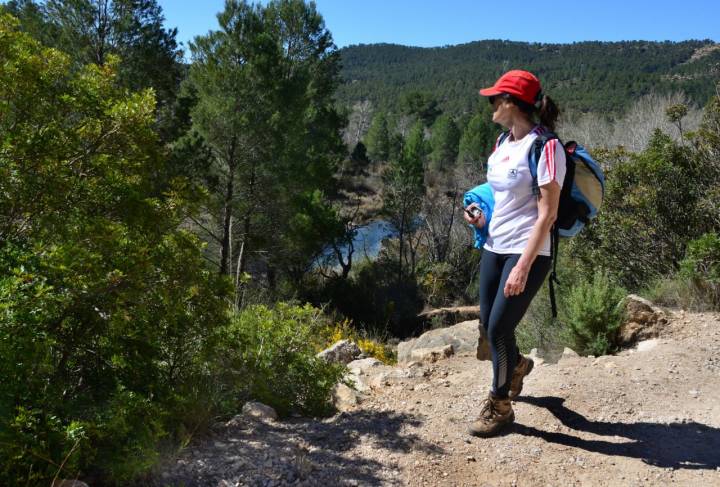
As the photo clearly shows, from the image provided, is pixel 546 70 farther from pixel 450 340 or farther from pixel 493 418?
pixel 493 418

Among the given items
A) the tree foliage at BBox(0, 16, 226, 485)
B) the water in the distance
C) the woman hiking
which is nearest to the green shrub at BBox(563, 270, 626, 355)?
the woman hiking

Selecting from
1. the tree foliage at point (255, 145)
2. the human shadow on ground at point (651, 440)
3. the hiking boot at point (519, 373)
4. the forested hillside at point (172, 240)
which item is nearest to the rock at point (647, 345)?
the forested hillside at point (172, 240)

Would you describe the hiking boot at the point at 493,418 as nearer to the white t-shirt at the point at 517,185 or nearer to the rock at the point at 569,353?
the white t-shirt at the point at 517,185

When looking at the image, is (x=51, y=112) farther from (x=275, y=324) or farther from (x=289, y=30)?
(x=289, y=30)

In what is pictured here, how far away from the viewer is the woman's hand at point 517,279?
2.30 m

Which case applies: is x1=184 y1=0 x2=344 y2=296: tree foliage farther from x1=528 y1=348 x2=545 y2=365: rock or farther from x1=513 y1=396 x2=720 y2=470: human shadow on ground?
x1=513 y1=396 x2=720 y2=470: human shadow on ground

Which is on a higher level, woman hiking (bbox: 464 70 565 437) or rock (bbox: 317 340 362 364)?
woman hiking (bbox: 464 70 565 437)

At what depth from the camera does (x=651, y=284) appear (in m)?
5.56

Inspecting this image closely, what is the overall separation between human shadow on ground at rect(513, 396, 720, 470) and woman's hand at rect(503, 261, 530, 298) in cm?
88

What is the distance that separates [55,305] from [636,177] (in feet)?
18.9

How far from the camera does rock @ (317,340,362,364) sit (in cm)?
527

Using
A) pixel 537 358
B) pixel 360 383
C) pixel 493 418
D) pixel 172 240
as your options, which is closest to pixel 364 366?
pixel 360 383

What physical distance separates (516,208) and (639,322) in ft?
8.32

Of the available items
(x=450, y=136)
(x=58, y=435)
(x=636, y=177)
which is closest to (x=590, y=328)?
(x=636, y=177)
